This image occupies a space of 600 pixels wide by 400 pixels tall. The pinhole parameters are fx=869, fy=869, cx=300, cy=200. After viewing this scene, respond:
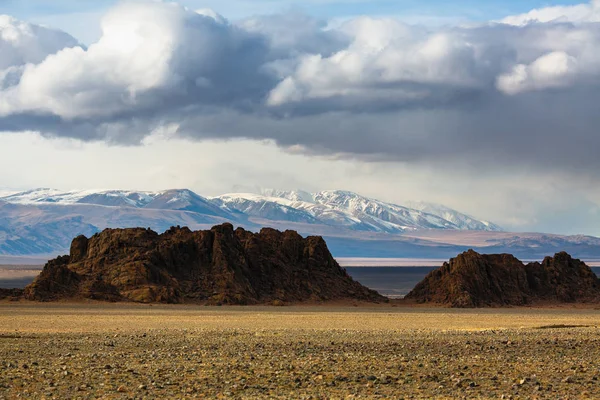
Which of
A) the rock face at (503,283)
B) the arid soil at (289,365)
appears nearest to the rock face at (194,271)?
the rock face at (503,283)

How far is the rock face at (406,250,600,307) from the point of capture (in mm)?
91188

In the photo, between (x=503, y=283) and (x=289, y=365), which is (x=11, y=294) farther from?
(x=289, y=365)

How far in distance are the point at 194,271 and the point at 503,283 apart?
33607 mm

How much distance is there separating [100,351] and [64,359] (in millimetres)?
3663

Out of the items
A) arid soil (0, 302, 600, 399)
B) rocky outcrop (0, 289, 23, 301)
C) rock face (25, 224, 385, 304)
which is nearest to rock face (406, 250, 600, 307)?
rock face (25, 224, 385, 304)

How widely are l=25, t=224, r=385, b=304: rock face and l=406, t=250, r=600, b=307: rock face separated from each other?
25.2 feet

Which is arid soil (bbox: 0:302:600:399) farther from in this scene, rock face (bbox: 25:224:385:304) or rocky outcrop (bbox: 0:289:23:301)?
rocky outcrop (bbox: 0:289:23:301)

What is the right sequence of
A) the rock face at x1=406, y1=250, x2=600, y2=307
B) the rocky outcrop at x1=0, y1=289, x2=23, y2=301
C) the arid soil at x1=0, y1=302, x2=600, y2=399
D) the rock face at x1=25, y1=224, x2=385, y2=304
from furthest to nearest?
1. the rock face at x1=406, y1=250, x2=600, y2=307
2. the rock face at x1=25, y1=224, x2=385, y2=304
3. the rocky outcrop at x1=0, y1=289, x2=23, y2=301
4. the arid soil at x1=0, y1=302, x2=600, y2=399

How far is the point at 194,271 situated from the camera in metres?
90.6

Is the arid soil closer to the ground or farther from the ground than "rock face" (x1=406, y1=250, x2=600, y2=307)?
closer to the ground

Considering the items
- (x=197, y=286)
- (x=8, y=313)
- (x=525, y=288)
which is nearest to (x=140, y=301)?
(x=197, y=286)

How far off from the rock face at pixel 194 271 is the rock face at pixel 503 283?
25.2 feet

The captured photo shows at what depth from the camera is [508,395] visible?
71.5ft

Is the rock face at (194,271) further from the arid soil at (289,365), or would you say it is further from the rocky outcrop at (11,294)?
the arid soil at (289,365)
